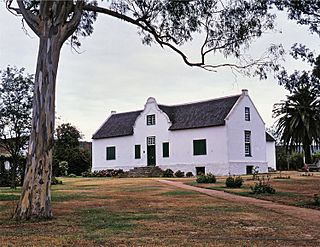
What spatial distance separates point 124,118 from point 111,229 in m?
39.9

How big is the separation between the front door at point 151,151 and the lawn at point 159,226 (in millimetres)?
28411

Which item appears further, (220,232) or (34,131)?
(34,131)

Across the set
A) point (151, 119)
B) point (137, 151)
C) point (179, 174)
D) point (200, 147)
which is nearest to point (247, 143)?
point (200, 147)

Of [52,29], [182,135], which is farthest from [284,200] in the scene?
[182,135]

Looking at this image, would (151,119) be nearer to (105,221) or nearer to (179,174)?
(179,174)

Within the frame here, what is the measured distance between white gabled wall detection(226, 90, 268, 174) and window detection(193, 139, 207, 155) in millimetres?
2364

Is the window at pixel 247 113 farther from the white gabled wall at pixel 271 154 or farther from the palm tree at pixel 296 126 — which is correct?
the white gabled wall at pixel 271 154

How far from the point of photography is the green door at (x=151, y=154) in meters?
44.5

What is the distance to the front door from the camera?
4459 cm

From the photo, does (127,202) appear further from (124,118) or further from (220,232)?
(124,118)

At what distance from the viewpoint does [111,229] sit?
1024cm

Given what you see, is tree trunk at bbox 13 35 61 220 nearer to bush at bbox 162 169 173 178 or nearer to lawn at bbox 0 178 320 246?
lawn at bbox 0 178 320 246

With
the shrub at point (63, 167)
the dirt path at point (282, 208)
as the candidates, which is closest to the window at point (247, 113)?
the shrub at point (63, 167)

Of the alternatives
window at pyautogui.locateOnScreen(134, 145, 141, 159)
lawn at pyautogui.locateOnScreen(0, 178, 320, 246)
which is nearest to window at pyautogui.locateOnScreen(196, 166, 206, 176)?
window at pyautogui.locateOnScreen(134, 145, 141, 159)
